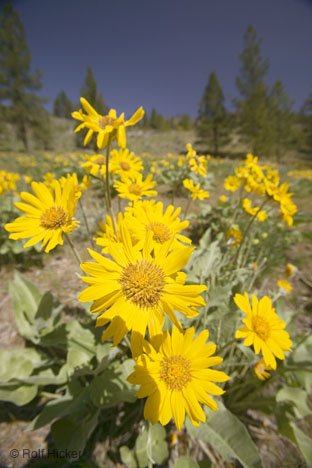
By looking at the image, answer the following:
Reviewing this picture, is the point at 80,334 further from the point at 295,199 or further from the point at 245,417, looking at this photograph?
the point at 295,199

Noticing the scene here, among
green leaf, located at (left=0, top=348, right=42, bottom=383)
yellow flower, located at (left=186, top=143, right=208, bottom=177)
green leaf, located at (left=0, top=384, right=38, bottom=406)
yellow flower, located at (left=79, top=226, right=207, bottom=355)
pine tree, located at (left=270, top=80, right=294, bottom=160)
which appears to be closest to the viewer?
yellow flower, located at (left=79, top=226, right=207, bottom=355)

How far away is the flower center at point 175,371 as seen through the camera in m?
1.06

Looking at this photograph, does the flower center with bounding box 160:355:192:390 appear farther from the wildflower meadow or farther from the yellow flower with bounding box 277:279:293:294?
the yellow flower with bounding box 277:279:293:294

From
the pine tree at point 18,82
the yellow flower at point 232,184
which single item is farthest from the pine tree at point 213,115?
the yellow flower at point 232,184

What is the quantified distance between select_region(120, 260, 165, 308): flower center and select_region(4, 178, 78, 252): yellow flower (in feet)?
1.16

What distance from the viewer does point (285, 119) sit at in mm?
24422

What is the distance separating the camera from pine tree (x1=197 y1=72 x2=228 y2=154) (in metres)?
24.8

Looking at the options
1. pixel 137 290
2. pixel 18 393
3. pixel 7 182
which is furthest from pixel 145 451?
pixel 7 182

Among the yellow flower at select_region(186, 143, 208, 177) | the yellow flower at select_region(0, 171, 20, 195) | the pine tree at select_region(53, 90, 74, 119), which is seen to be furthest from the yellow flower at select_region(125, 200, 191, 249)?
the pine tree at select_region(53, 90, 74, 119)

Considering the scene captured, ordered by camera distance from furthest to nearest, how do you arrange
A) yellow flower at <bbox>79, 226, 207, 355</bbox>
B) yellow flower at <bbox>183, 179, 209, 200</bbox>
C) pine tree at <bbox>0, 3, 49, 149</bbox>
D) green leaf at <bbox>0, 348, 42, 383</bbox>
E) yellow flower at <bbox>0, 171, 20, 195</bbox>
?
pine tree at <bbox>0, 3, 49, 149</bbox>, yellow flower at <bbox>0, 171, 20, 195</bbox>, yellow flower at <bbox>183, 179, 209, 200</bbox>, green leaf at <bbox>0, 348, 42, 383</bbox>, yellow flower at <bbox>79, 226, 207, 355</bbox>

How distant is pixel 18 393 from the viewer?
147cm

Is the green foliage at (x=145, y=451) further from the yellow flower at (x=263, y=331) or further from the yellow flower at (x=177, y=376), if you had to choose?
the yellow flower at (x=263, y=331)

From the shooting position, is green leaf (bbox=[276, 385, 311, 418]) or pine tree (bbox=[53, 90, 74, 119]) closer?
green leaf (bbox=[276, 385, 311, 418])

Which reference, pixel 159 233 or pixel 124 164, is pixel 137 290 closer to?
pixel 159 233
